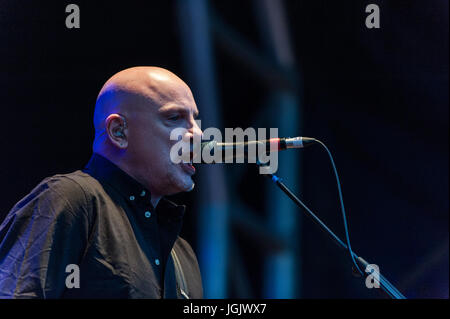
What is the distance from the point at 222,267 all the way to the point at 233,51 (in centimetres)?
140

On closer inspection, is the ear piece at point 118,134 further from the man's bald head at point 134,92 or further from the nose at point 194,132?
the nose at point 194,132

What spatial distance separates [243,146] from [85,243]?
2.01ft

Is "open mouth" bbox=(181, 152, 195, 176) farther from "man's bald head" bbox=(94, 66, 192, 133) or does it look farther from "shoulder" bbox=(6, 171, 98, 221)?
"shoulder" bbox=(6, 171, 98, 221)

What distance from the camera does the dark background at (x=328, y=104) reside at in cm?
226

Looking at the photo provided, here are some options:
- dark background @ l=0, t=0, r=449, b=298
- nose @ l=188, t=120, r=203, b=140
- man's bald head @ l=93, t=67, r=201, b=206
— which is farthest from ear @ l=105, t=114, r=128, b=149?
dark background @ l=0, t=0, r=449, b=298

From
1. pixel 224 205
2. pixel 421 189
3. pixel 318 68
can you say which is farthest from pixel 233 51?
pixel 421 189

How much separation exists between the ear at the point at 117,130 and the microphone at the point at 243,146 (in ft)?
0.95

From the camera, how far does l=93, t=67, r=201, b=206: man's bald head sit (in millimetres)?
1911

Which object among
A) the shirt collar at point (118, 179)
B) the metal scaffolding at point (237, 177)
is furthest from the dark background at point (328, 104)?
the shirt collar at point (118, 179)

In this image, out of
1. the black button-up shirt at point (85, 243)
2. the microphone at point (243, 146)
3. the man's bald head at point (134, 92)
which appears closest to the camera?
the black button-up shirt at point (85, 243)

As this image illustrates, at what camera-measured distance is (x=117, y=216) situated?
5.65ft

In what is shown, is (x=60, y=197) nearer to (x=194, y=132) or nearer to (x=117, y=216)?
(x=117, y=216)

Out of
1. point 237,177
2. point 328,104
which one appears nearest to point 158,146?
point 237,177

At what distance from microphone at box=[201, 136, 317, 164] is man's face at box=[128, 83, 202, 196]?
128 mm
